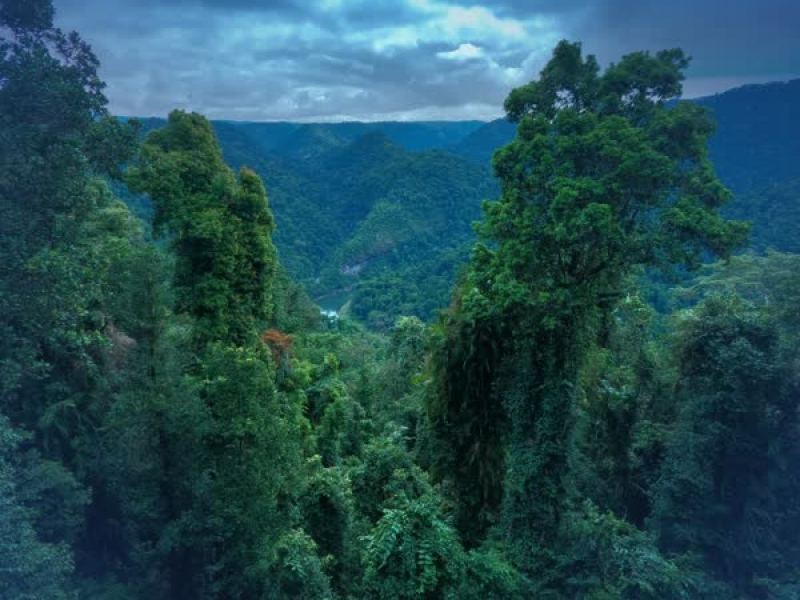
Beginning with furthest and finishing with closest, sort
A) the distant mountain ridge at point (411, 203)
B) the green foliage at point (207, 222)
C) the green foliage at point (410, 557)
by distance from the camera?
the distant mountain ridge at point (411, 203), the green foliage at point (207, 222), the green foliage at point (410, 557)

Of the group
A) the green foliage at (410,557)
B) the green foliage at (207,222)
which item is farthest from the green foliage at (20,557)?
the green foliage at (207,222)

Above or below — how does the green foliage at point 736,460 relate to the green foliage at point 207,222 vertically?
below

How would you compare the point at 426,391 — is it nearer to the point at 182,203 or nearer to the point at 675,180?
the point at 675,180


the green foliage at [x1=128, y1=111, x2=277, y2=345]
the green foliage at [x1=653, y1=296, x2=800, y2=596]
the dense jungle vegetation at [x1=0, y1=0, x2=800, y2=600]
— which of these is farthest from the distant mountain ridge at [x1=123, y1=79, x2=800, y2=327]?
the green foliage at [x1=128, y1=111, x2=277, y2=345]

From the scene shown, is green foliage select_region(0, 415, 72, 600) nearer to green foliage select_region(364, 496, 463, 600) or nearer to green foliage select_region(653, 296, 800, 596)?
green foliage select_region(364, 496, 463, 600)

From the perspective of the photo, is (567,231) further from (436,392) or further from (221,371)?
(221,371)

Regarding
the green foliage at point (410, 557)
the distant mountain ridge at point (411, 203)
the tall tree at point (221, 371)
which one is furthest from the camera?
the distant mountain ridge at point (411, 203)

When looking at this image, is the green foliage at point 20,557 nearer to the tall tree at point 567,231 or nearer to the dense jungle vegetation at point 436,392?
the dense jungle vegetation at point 436,392

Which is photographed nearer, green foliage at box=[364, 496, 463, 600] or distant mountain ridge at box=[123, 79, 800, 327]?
green foliage at box=[364, 496, 463, 600]

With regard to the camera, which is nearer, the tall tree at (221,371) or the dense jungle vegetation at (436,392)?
the dense jungle vegetation at (436,392)

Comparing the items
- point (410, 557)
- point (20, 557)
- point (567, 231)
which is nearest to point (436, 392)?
point (410, 557)
